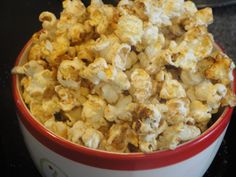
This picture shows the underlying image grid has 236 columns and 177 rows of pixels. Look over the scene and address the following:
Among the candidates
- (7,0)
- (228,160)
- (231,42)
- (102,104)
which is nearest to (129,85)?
(102,104)

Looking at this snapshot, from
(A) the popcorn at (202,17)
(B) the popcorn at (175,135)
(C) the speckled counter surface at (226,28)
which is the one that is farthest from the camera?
(C) the speckled counter surface at (226,28)

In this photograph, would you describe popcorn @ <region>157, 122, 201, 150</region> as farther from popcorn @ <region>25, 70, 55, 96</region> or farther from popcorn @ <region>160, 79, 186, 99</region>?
popcorn @ <region>25, 70, 55, 96</region>

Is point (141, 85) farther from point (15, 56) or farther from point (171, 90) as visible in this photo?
point (15, 56)

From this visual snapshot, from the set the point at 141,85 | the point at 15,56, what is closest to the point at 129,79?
the point at 141,85

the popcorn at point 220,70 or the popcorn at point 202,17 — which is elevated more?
the popcorn at point 202,17

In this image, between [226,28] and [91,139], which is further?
[226,28]

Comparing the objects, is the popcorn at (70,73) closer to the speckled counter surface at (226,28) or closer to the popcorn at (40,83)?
the popcorn at (40,83)

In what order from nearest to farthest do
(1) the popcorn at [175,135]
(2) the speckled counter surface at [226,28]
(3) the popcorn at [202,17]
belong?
(1) the popcorn at [175,135] < (3) the popcorn at [202,17] < (2) the speckled counter surface at [226,28]

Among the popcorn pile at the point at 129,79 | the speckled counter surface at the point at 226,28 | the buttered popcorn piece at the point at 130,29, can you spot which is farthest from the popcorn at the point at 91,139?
the speckled counter surface at the point at 226,28
